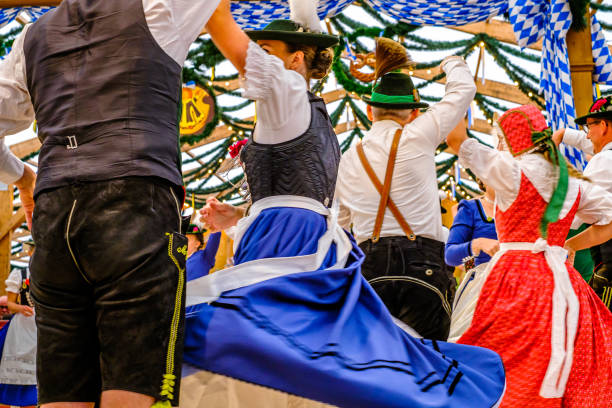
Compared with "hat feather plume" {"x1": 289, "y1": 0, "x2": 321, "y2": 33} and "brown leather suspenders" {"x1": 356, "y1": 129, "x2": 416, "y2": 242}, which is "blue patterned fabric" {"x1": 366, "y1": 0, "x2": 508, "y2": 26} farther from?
"hat feather plume" {"x1": 289, "y1": 0, "x2": 321, "y2": 33}

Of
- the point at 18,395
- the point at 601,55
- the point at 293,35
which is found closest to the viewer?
the point at 293,35

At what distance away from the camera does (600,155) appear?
3.33 metres

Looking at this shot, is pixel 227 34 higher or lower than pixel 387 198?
higher

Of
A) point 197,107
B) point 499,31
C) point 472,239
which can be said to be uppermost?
point 499,31

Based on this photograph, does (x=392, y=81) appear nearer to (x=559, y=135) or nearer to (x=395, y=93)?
(x=395, y=93)

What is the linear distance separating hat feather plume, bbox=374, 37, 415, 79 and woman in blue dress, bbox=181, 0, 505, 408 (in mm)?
820

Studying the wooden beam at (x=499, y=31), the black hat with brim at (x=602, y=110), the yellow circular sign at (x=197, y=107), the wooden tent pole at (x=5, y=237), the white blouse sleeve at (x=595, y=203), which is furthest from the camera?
the wooden tent pole at (x=5, y=237)

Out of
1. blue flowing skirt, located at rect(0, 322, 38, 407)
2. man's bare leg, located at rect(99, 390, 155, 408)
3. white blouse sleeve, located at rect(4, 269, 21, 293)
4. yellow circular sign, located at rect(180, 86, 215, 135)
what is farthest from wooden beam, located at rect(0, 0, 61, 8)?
man's bare leg, located at rect(99, 390, 155, 408)

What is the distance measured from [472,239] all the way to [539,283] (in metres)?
1.21

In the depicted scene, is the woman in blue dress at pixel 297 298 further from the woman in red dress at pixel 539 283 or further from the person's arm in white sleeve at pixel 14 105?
the woman in red dress at pixel 539 283

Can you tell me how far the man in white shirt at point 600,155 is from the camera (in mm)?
3271

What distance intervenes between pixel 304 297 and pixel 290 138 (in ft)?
1.50

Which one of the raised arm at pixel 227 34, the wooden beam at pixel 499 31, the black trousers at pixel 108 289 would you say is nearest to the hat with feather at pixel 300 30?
the raised arm at pixel 227 34

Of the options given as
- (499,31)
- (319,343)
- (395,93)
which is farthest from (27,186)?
(499,31)
